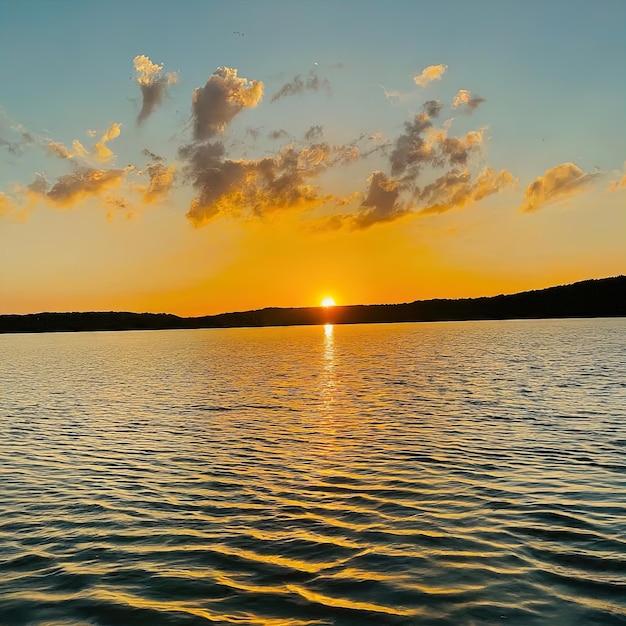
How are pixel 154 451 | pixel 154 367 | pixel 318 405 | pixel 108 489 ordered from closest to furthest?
pixel 108 489
pixel 154 451
pixel 318 405
pixel 154 367

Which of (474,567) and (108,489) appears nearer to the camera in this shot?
(474,567)

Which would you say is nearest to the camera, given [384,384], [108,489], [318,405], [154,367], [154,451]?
[108,489]

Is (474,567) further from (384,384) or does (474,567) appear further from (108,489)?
(384,384)

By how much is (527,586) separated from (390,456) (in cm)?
1274

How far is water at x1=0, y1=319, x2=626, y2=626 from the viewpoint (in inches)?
473

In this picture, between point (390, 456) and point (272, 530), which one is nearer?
point (272, 530)

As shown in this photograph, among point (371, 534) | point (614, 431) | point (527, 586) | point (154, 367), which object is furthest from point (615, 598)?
point (154, 367)

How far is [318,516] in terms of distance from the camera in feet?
57.3

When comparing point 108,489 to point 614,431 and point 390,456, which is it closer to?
point 390,456

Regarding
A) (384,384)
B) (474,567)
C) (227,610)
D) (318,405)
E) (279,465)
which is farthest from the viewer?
(384,384)

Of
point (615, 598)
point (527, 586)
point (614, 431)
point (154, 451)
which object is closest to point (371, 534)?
point (527, 586)

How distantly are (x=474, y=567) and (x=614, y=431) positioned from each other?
1887cm

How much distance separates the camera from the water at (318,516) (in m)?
12.0

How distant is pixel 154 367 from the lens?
86.4m
